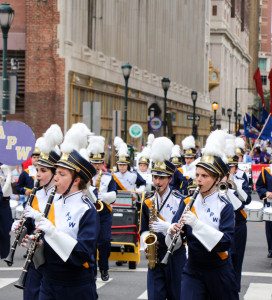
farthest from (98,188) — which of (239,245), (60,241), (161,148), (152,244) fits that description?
(60,241)

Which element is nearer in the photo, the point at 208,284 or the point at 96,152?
the point at 208,284

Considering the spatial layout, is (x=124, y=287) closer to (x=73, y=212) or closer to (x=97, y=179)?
(x=97, y=179)

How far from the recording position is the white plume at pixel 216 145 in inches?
357

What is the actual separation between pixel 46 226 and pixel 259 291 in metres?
7.65

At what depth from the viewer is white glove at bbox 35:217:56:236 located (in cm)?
754

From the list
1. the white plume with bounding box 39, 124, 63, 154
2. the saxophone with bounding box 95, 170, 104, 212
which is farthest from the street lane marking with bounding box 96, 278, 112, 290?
the white plume with bounding box 39, 124, 63, 154

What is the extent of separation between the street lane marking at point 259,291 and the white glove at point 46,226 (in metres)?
6.88

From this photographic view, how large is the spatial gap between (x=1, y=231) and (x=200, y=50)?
69.4 m

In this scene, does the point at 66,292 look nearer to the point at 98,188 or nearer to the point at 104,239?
the point at 98,188

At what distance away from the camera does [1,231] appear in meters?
17.3

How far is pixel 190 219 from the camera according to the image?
8.41 metres

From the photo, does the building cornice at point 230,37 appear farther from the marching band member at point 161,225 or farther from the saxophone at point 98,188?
the marching band member at point 161,225

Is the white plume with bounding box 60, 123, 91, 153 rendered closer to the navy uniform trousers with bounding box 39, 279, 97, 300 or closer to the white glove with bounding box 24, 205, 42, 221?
the white glove with bounding box 24, 205, 42, 221

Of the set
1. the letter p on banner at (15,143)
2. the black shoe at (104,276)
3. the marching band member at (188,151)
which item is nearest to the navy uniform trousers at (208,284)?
the black shoe at (104,276)
